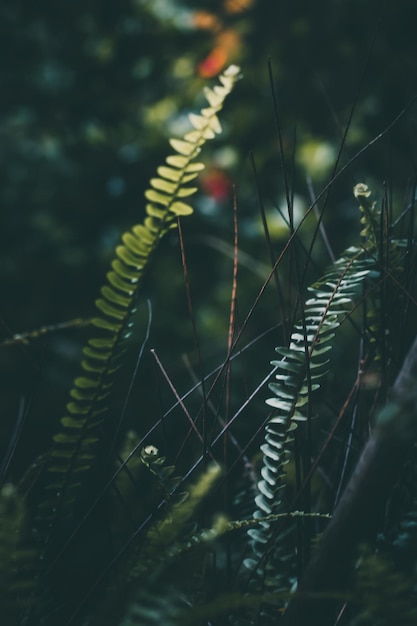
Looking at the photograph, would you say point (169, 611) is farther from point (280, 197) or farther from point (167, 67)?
point (167, 67)

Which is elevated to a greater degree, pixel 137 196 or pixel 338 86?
pixel 338 86

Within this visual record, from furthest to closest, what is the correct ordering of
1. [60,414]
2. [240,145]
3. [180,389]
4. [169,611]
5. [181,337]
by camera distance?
[240,145] → [181,337] → [180,389] → [60,414] → [169,611]

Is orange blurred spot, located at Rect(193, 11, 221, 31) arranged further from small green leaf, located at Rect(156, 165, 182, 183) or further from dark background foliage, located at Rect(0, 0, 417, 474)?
small green leaf, located at Rect(156, 165, 182, 183)

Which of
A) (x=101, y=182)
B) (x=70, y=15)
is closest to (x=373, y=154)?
(x=101, y=182)

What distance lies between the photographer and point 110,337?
0.60 metres

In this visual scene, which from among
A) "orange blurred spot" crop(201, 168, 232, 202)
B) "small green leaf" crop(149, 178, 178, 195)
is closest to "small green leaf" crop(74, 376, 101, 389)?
"small green leaf" crop(149, 178, 178, 195)

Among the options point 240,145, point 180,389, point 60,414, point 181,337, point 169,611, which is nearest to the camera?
point 169,611

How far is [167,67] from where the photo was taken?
194cm

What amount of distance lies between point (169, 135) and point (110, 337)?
5.23ft

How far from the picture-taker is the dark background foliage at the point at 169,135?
70.1 inches

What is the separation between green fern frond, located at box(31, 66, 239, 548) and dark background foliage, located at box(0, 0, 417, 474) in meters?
1.05

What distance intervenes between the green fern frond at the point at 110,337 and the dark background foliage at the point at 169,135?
1048 millimetres

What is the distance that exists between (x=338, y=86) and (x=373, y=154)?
291 mm

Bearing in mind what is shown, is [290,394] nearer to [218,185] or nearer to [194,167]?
[194,167]
